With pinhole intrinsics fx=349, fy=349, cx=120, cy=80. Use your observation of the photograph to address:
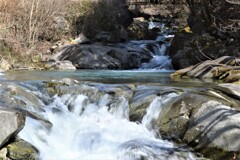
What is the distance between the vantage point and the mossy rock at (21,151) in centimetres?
566

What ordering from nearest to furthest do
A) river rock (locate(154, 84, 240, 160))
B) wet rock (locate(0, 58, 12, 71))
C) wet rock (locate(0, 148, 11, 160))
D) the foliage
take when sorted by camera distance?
wet rock (locate(0, 148, 11, 160)) → river rock (locate(154, 84, 240, 160)) → wet rock (locate(0, 58, 12, 71)) → the foliage

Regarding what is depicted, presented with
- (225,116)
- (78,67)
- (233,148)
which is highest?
(225,116)

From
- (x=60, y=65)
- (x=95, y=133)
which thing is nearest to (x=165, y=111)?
(x=95, y=133)

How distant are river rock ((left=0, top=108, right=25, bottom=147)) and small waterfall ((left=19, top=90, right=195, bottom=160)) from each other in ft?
1.22

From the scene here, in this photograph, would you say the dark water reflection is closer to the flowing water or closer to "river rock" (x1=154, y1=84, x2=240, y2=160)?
the flowing water

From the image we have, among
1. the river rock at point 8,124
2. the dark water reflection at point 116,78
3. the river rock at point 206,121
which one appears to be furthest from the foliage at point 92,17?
the river rock at point 8,124

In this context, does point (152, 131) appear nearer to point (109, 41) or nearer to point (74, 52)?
point (74, 52)

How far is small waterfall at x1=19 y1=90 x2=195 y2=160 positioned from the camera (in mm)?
6375

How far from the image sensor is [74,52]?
2211 centimetres

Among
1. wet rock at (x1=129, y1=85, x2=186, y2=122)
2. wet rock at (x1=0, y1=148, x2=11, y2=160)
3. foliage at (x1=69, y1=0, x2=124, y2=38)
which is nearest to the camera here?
wet rock at (x1=0, y1=148, x2=11, y2=160)

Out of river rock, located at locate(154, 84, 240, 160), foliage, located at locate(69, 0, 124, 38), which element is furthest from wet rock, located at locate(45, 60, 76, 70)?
river rock, located at locate(154, 84, 240, 160)

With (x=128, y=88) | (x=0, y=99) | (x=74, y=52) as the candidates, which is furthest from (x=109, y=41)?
(x=0, y=99)

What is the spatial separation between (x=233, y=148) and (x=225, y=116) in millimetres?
710

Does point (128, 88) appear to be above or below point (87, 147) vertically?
above
